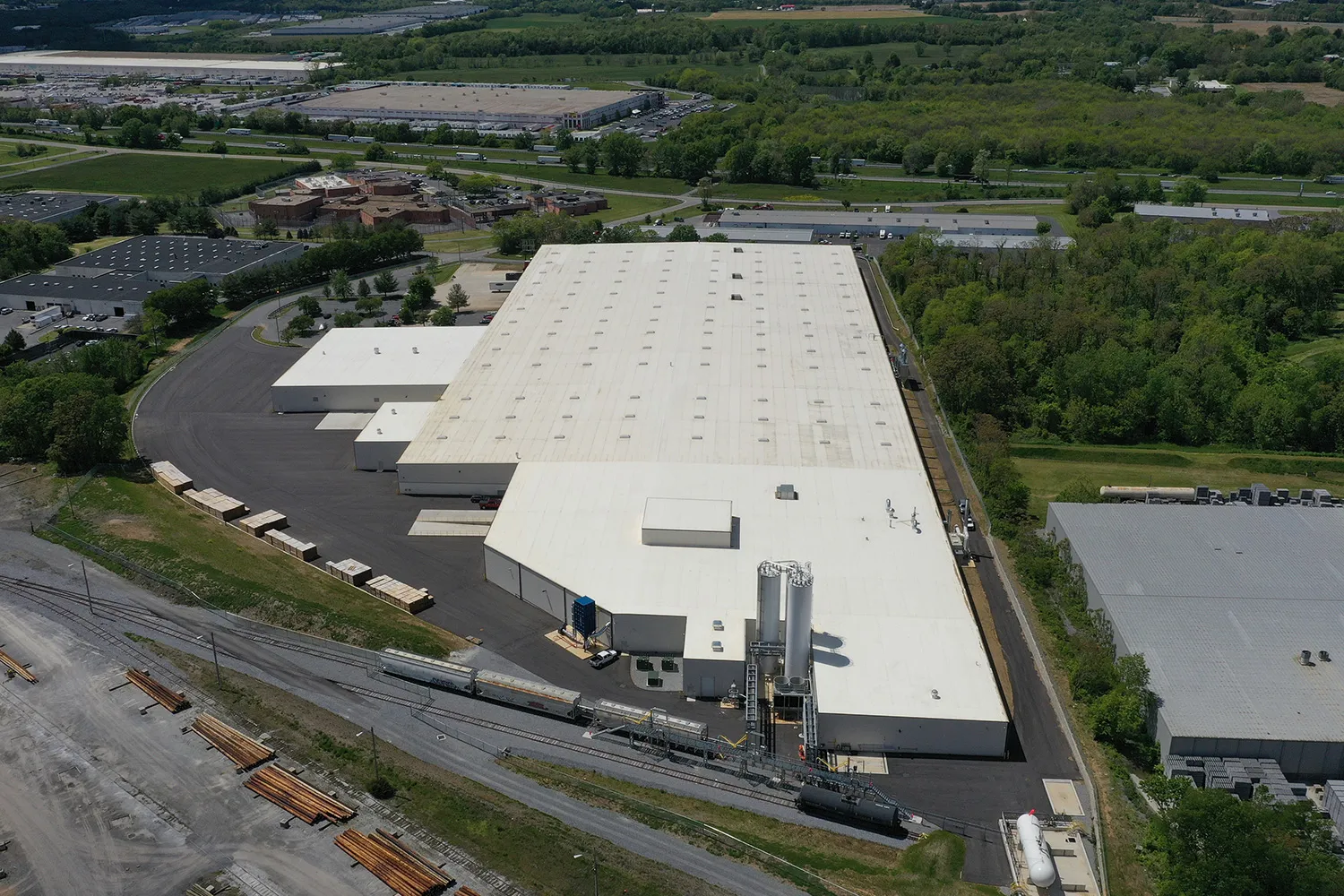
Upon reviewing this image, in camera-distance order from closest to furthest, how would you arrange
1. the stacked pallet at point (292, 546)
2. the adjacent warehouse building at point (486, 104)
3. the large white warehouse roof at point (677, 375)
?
1. the stacked pallet at point (292, 546)
2. the large white warehouse roof at point (677, 375)
3. the adjacent warehouse building at point (486, 104)

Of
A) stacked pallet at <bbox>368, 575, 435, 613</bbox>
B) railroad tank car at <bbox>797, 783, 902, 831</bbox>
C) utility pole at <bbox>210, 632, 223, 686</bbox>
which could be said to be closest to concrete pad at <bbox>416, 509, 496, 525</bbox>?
stacked pallet at <bbox>368, 575, 435, 613</bbox>

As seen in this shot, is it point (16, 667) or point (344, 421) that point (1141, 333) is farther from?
point (16, 667)

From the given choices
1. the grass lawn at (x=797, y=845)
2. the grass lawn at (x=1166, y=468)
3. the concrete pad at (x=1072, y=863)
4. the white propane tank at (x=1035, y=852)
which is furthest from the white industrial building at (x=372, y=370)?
the concrete pad at (x=1072, y=863)

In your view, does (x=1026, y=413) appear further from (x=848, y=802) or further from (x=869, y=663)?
(x=848, y=802)

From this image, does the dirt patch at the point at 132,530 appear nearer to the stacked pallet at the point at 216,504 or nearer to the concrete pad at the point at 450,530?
the stacked pallet at the point at 216,504

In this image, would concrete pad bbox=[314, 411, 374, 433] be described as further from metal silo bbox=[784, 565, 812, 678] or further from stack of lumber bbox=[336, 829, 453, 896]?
stack of lumber bbox=[336, 829, 453, 896]
